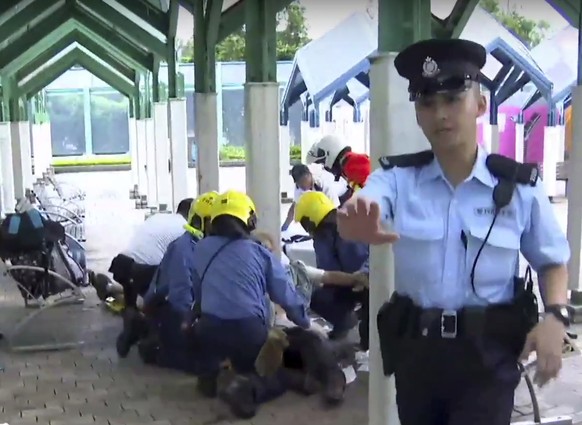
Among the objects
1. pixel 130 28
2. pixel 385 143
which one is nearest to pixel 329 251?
pixel 385 143

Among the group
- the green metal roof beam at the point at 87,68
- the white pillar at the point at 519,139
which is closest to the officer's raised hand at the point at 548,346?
the white pillar at the point at 519,139

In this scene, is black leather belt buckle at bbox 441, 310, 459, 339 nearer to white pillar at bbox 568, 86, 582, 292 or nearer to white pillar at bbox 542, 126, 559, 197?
white pillar at bbox 568, 86, 582, 292

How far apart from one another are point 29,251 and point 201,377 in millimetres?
2629

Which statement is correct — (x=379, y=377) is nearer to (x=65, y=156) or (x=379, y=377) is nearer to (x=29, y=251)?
(x=29, y=251)

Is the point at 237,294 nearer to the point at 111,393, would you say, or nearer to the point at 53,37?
the point at 111,393

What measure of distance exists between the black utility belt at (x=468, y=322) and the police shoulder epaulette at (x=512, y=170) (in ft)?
1.23

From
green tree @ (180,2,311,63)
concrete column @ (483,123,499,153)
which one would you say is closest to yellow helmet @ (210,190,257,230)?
concrete column @ (483,123,499,153)

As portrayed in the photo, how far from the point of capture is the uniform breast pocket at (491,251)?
254 centimetres

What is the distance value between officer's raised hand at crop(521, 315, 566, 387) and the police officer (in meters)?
0.04

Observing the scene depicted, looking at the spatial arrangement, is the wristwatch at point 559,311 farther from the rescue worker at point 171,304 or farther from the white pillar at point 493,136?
the white pillar at point 493,136

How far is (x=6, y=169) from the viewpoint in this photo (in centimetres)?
1720

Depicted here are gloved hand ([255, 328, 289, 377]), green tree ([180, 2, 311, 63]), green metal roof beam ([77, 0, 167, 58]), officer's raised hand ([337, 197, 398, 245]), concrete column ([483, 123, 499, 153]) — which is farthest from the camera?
green tree ([180, 2, 311, 63])

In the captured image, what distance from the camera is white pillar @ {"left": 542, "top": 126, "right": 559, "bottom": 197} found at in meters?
17.2

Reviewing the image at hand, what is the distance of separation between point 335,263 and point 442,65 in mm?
4178
